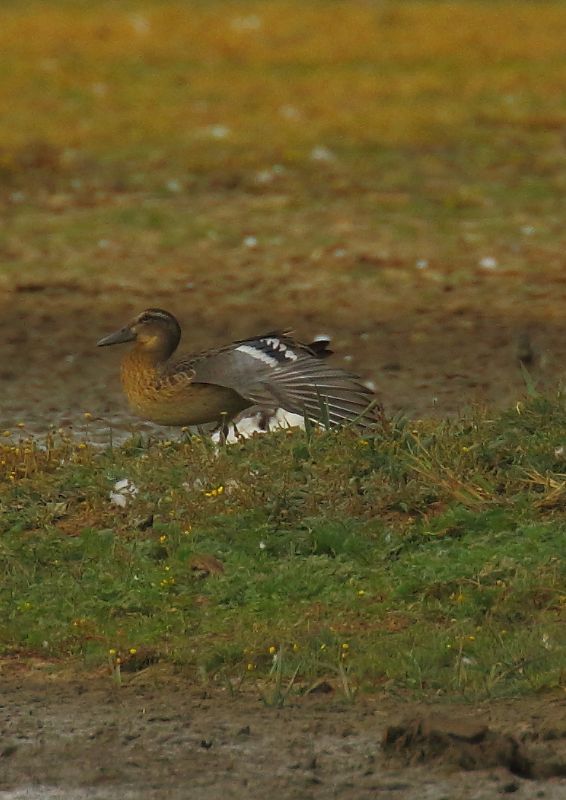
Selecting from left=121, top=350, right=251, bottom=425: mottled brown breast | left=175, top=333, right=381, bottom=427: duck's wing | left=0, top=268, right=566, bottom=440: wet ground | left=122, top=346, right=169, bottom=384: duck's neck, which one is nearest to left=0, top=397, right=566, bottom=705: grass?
left=175, top=333, right=381, bottom=427: duck's wing

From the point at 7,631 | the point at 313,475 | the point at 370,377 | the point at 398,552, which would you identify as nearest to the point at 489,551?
the point at 398,552

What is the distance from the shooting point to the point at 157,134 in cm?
1694

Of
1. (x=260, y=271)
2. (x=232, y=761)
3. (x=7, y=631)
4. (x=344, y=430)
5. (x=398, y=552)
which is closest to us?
(x=232, y=761)

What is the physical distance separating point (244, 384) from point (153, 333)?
35.8 inches

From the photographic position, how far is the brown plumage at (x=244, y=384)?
794cm

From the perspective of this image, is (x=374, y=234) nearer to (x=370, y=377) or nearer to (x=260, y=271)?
(x=260, y=271)

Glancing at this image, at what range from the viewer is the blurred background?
11000 millimetres

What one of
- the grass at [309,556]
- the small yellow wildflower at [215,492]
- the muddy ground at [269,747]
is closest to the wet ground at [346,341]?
the grass at [309,556]

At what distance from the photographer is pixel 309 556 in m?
6.93

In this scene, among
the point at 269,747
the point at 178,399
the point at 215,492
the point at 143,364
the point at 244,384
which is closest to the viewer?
the point at 269,747

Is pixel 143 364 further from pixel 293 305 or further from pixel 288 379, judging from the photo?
pixel 293 305

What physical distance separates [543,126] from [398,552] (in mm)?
10724

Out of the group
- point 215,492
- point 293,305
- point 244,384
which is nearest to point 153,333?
point 244,384

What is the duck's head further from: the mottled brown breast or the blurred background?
the blurred background
